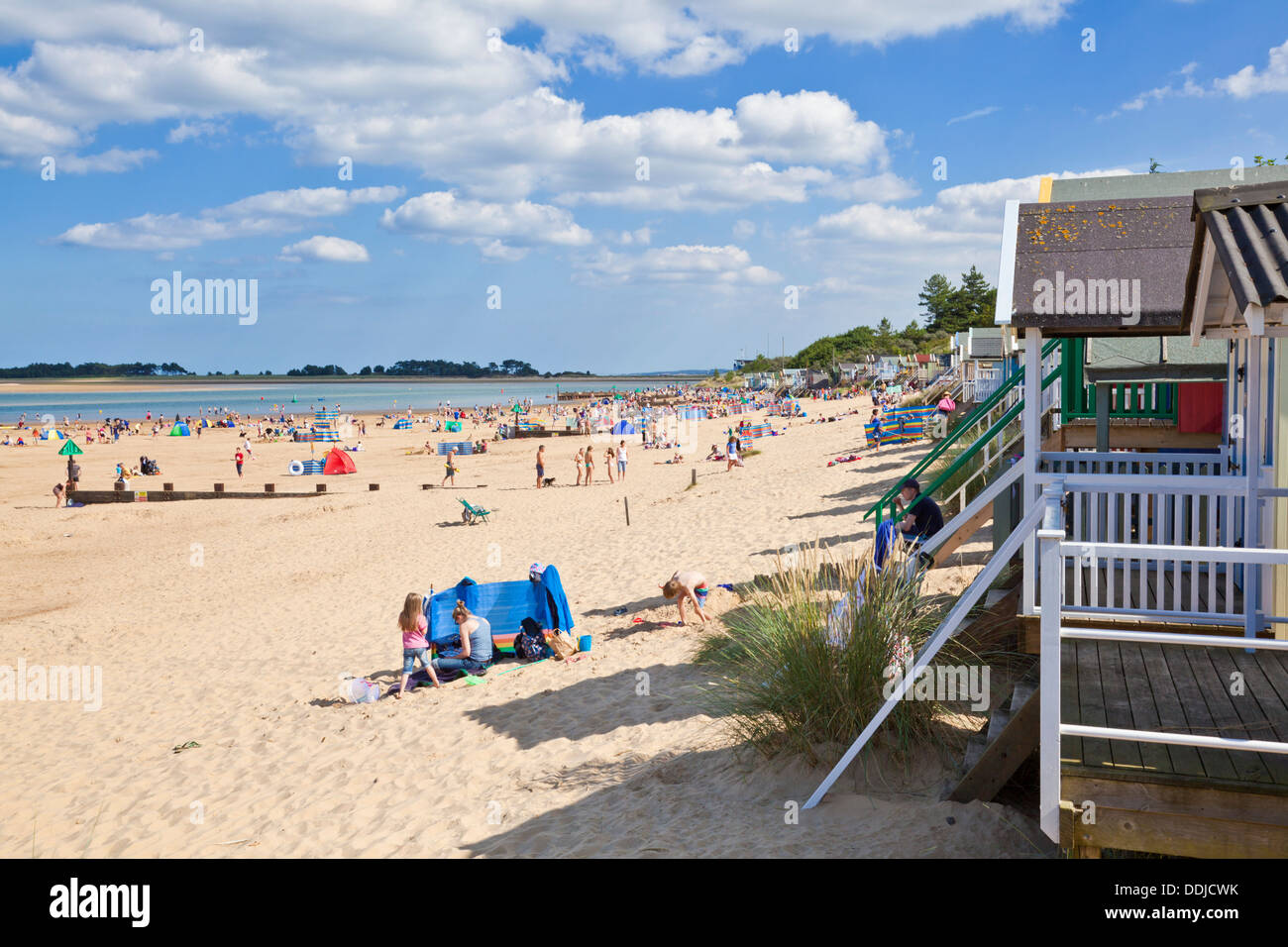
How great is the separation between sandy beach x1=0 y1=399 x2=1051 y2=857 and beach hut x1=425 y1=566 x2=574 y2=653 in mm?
670

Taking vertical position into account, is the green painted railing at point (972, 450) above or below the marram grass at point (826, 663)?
above

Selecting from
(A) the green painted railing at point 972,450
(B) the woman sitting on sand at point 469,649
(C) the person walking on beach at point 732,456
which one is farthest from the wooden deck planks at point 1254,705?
(C) the person walking on beach at point 732,456

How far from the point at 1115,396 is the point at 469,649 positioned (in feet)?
24.5

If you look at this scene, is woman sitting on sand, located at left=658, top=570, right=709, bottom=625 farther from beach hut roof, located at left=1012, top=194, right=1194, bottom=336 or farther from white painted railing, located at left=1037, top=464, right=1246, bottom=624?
beach hut roof, located at left=1012, top=194, right=1194, bottom=336

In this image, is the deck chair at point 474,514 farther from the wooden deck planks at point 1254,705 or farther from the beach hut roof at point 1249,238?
the beach hut roof at point 1249,238

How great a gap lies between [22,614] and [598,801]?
14392mm

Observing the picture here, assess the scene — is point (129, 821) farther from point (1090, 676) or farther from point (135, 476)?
point (135, 476)

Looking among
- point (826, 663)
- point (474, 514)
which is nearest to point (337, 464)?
point (474, 514)

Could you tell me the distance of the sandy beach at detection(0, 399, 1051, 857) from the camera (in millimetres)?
5613

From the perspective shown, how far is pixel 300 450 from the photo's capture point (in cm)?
5106

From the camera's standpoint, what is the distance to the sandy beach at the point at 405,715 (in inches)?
221

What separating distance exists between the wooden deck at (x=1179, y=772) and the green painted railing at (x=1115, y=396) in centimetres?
509

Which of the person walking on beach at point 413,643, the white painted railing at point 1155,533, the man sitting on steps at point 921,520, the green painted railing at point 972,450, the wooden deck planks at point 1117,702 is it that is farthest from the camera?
the person walking on beach at point 413,643
